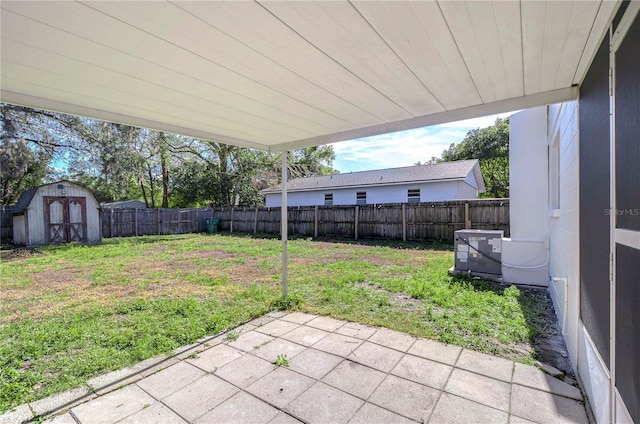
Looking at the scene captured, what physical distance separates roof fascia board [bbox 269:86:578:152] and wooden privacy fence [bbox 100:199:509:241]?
7535mm

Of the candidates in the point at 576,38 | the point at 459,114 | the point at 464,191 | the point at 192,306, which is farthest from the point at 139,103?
the point at 464,191

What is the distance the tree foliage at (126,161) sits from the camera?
1155 cm

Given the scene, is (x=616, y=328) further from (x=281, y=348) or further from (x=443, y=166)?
(x=443, y=166)

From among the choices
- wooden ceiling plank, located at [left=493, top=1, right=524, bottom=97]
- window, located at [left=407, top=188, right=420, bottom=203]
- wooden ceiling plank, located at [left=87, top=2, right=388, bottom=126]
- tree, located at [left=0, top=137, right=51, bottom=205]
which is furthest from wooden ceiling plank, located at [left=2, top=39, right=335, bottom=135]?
tree, located at [left=0, top=137, right=51, bottom=205]

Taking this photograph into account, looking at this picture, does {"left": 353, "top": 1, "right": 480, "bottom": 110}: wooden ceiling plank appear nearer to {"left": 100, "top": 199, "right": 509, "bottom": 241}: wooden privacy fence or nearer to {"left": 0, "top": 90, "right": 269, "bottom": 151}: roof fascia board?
{"left": 0, "top": 90, "right": 269, "bottom": 151}: roof fascia board

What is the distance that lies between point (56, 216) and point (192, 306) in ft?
34.0

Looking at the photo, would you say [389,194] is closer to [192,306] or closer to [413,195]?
[413,195]

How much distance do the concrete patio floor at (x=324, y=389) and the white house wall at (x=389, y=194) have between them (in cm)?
1080

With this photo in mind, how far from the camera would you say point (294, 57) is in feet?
6.02

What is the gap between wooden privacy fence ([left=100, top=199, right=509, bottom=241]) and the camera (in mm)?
9586

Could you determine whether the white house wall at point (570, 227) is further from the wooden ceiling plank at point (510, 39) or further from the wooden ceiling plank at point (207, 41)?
the wooden ceiling plank at point (207, 41)

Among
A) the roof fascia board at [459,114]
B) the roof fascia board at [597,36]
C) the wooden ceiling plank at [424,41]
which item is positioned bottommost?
the roof fascia board at [459,114]

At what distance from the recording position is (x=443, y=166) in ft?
45.2

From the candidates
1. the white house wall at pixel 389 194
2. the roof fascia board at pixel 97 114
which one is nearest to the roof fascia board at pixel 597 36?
the roof fascia board at pixel 97 114
